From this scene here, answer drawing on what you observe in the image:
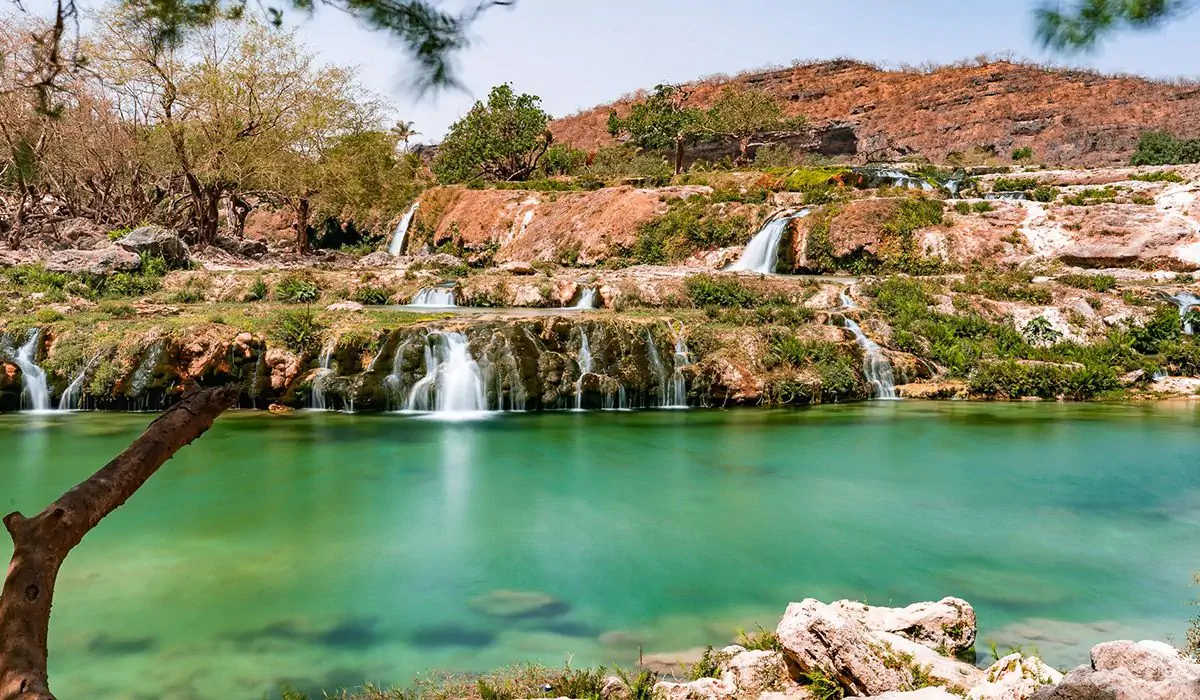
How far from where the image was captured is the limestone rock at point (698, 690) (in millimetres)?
3469

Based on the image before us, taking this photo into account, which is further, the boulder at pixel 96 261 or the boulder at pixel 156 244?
the boulder at pixel 156 244

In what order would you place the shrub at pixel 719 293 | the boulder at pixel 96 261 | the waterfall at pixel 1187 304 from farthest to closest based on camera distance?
the boulder at pixel 96 261 < the shrub at pixel 719 293 < the waterfall at pixel 1187 304

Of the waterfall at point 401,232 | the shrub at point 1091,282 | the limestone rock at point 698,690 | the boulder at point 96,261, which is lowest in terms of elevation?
the limestone rock at point 698,690

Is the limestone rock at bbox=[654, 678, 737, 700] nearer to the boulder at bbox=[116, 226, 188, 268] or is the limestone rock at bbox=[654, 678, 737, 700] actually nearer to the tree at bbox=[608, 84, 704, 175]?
the boulder at bbox=[116, 226, 188, 268]

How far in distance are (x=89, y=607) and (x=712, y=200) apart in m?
23.6

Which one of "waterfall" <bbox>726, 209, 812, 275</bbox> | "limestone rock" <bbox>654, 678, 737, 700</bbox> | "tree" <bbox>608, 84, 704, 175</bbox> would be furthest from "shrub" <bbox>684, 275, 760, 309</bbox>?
"tree" <bbox>608, 84, 704, 175</bbox>

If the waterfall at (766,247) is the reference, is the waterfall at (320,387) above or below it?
below

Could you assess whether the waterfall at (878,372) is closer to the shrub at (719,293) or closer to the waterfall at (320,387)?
the shrub at (719,293)

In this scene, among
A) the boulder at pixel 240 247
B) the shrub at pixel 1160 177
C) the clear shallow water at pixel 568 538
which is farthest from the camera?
the boulder at pixel 240 247

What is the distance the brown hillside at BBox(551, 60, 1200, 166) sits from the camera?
47312mm

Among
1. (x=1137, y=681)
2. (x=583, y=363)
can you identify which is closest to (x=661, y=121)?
(x=583, y=363)

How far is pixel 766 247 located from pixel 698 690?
71.4 feet

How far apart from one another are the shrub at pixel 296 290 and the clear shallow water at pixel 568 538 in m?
6.23

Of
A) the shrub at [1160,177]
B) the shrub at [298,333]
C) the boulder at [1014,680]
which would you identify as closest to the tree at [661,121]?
the shrub at [1160,177]
